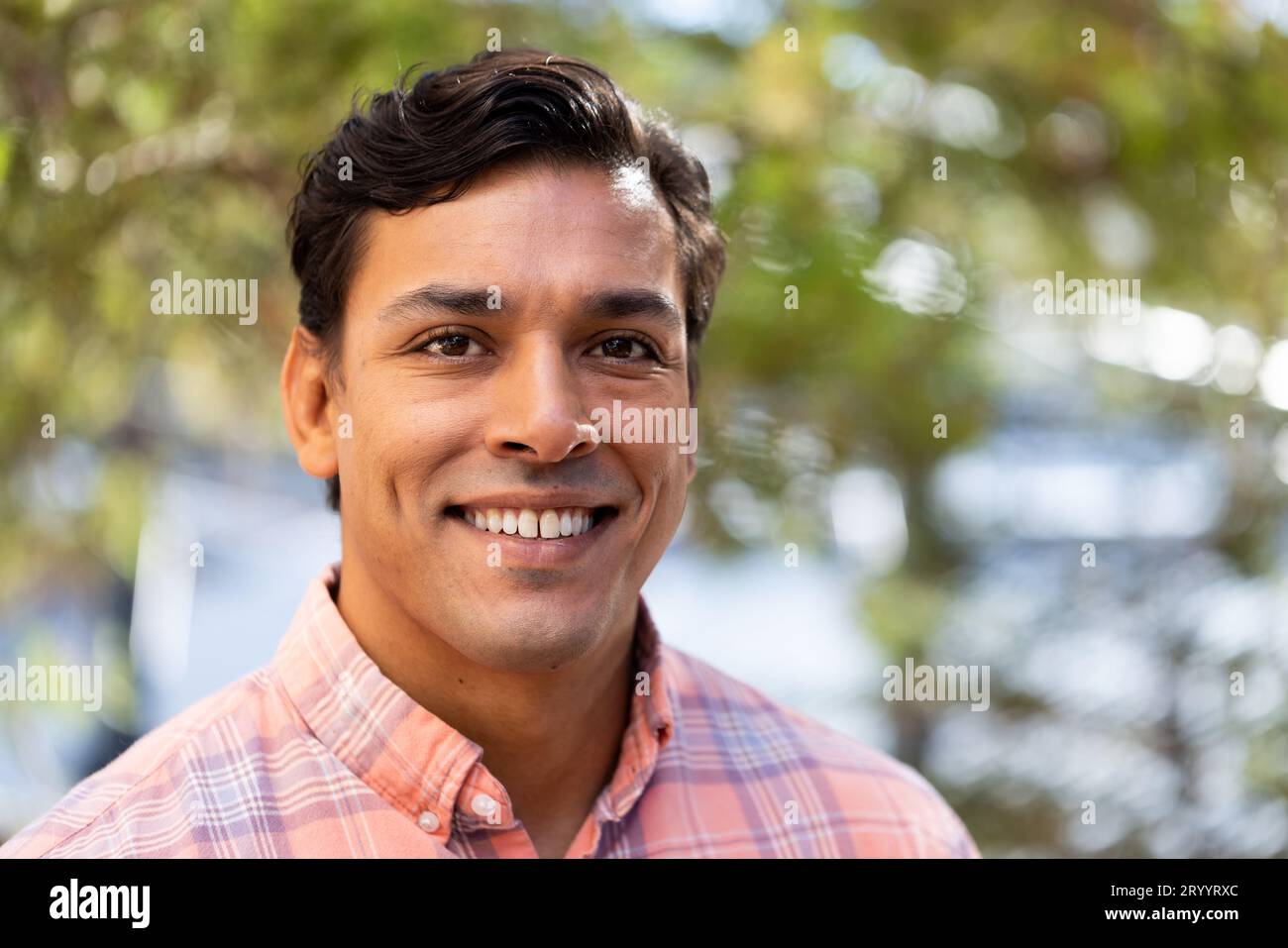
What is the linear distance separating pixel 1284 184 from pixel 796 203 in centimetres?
115

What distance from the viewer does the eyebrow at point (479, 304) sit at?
1.18 metres

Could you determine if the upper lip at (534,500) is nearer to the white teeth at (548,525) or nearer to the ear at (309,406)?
the white teeth at (548,525)

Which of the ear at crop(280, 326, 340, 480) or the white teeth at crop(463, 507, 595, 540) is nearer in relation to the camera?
the white teeth at crop(463, 507, 595, 540)

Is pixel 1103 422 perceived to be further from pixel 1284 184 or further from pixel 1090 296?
pixel 1284 184

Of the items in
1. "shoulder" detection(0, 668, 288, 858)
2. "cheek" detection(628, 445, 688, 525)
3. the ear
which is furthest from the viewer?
the ear

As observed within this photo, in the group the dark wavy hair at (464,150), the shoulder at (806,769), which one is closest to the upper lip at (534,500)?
the dark wavy hair at (464,150)

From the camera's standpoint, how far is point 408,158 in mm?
1243

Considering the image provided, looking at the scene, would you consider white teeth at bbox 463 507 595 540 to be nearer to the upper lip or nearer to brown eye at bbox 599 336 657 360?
the upper lip

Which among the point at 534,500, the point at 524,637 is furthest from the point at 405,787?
the point at 534,500

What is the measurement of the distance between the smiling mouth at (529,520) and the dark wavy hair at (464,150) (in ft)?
0.84

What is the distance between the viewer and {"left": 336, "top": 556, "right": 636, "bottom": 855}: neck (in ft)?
4.10

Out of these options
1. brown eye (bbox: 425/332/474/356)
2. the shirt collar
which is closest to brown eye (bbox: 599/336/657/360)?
brown eye (bbox: 425/332/474/356)

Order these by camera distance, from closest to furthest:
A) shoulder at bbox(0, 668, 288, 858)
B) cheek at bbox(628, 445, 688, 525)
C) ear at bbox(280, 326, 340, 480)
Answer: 1. shoulder at bbox(0, 668, 288, 858)
2. cheek at bbox(628, 445, 688, 525)
3. ear at bbox(280, 326, 340, 480)
